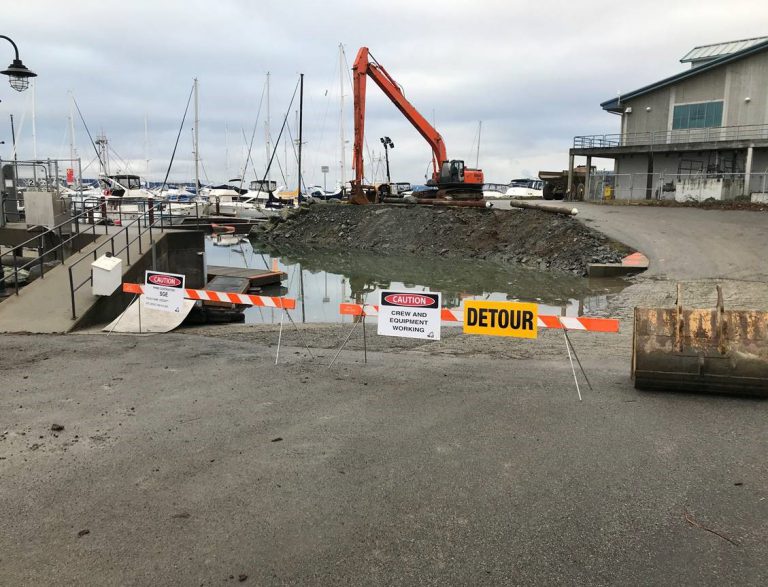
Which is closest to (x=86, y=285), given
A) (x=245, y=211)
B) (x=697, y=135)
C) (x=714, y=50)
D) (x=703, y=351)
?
(x=703, y=351)

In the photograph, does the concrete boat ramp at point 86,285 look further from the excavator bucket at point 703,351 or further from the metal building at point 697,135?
the metal building at point 697,135

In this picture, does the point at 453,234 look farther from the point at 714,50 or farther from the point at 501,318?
the point at 714,50

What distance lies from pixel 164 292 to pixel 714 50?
171 feet

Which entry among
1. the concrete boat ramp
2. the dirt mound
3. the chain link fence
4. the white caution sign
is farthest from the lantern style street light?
the chain link fence

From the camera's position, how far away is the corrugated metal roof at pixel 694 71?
130 ft

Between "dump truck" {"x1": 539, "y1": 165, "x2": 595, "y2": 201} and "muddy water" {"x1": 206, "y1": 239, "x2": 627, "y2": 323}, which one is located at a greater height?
"dump truck" {"x1": 539, "y1": 165, "x2": 595, "y2": 201}

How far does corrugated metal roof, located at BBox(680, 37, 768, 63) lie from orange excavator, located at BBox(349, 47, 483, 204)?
23.1 meters

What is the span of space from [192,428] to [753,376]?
614 centimetres

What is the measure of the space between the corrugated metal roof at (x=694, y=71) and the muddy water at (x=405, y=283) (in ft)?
82.5

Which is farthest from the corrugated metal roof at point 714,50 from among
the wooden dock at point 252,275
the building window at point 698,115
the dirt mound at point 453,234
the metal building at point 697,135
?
the wooden dock at point 252,275

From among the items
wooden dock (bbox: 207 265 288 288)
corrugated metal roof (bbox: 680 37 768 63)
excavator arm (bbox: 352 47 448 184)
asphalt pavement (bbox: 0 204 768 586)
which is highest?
corrugated metal roof (bbox: 680 37 768 63)

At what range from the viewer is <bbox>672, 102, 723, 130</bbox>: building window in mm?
42219

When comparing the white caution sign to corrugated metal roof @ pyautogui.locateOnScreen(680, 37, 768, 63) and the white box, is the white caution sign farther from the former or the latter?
corrugated metal roof @ pyautogui.locateOnScreen(680, 37, 768, 63)

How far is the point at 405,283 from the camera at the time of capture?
941 inches
